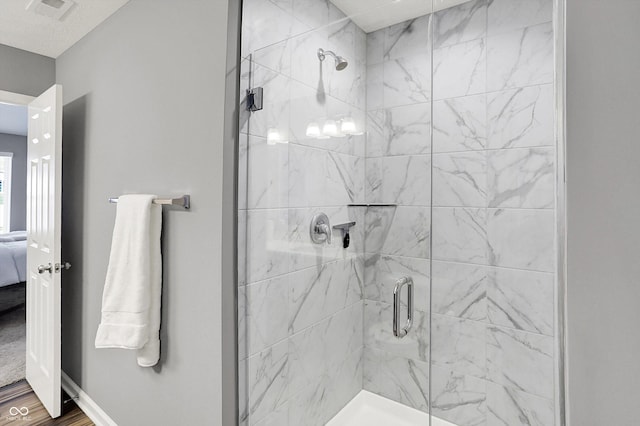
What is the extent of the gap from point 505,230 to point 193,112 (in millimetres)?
1256

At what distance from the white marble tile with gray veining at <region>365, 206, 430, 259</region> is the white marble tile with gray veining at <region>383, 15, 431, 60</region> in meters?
0.50

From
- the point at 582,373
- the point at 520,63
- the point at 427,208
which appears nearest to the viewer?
the point at 582,373

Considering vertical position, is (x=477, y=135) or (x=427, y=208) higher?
(x=477, y=135)

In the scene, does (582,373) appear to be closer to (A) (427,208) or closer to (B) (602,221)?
(B) (602,221)

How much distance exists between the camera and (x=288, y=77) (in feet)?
4.31

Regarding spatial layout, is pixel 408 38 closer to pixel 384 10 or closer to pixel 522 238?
pixel 384 10

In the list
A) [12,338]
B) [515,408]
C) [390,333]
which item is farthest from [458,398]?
[12,338]

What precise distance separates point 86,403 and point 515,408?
238 centimetres

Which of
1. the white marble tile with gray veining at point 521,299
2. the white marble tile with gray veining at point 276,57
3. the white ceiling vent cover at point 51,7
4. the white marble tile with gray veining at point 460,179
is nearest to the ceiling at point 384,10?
the white marble tile with gray veining at point 276,57

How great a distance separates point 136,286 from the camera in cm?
148

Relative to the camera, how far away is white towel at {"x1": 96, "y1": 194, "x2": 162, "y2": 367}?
4.84 feet

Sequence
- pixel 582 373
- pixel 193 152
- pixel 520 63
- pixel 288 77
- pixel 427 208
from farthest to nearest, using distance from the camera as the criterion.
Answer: pixel 193 152
pixel 288 77
pixel 427 208
pixel 520 63
pixel 582 373

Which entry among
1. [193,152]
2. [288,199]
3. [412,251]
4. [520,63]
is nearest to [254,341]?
[288,199]

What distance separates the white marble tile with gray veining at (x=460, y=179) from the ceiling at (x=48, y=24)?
1.85m
